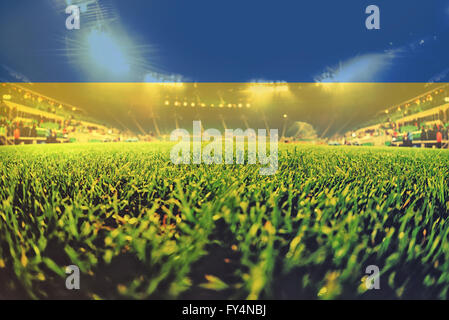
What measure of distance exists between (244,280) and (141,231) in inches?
13.4

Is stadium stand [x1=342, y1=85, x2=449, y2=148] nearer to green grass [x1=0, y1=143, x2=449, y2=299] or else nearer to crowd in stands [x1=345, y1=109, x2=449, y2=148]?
crowd in stands [x1=345, y1=109, x2=449, y2=148]

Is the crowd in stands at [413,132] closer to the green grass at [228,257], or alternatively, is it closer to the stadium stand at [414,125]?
the stadium stand at [414,125]

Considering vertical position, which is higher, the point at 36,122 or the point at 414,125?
the point at 36,122

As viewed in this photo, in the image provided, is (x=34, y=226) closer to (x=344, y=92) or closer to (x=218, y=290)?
(x=218, y=290)

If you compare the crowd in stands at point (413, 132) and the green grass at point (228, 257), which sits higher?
the crowd in stands at point (413, 132)

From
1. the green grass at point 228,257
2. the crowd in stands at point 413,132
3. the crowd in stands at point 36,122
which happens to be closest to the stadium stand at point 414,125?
the crowd in stands at point 413,132

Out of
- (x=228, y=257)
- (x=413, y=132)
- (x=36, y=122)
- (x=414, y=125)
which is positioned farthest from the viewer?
(x=414, y=125)

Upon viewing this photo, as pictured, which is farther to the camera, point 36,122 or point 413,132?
point 36,122

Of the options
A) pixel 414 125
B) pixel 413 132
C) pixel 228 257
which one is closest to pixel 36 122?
pixel 228 257

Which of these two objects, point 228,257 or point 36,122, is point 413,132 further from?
point 36,122

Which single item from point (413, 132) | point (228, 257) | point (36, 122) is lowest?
point (228, 257)

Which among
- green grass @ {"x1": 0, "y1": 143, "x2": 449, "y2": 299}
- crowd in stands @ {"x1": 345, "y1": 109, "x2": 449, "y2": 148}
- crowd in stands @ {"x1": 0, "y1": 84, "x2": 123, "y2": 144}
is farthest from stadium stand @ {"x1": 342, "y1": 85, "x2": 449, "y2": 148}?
crowd in stands @ {"x1": 0, "y1": 84, "x2": 123, "y2": 144}

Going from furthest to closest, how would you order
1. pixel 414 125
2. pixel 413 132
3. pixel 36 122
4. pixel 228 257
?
pixel 414 125 → pixel 36 122 → pixel 413 132 → pixel 228 257

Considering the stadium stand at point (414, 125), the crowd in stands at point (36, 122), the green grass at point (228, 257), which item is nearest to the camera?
the green grass at point (228, 257)
